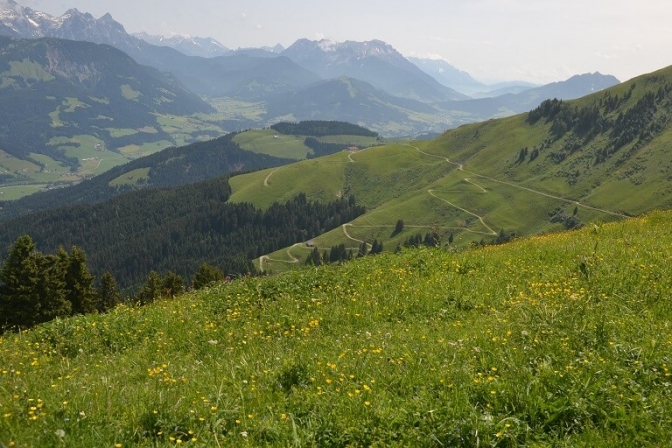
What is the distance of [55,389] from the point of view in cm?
761

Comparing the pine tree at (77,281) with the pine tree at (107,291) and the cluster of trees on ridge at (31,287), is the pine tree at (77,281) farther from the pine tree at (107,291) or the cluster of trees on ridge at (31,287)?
the pine tree at (107,291)

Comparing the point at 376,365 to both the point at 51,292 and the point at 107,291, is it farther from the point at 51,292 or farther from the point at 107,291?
the point at 107,291

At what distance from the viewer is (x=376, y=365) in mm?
8180

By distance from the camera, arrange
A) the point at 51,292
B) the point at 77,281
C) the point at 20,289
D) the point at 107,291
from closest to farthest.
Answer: the point at 20,289 → the point at 51,292 → the point at 77,281 → the point at 107,291

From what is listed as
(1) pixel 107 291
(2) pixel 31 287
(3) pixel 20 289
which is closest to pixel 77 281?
(2) pixel 31 287

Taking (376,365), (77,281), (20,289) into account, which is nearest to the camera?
(376,365)

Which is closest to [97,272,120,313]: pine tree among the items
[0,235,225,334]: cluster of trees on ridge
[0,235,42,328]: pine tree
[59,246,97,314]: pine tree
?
[59,246,97,314]: pine tree

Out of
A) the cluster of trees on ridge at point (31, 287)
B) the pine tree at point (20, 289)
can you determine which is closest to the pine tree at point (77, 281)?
the cluster of trees on ridge at point (31, 287)

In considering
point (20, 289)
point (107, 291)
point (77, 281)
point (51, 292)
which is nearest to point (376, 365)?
point (20, 289)

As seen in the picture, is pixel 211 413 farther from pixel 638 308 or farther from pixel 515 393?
pixel 638 308

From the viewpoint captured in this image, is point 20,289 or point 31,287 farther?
point 31,287

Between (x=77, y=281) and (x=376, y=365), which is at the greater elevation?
(x=376, y=365)

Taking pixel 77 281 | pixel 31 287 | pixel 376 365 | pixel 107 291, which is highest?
pixel 376 365

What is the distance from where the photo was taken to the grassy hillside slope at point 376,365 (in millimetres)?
6199
